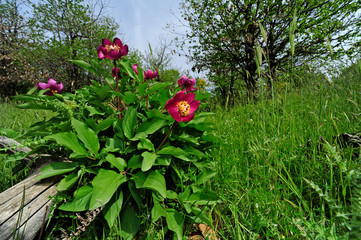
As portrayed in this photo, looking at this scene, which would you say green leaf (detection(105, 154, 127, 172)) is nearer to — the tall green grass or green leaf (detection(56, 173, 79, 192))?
green leaf (detection(56, 173, 79, 192))

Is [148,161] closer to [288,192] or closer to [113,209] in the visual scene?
[113,209]

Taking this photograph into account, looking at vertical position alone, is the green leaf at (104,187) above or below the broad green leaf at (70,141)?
below

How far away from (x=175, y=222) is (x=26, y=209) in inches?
34.0

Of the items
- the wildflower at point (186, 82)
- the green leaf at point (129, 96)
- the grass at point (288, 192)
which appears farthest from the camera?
the wildflower at point (186, 82)

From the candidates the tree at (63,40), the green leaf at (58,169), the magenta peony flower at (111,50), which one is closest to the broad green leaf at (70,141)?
the green leaf at (58,169)

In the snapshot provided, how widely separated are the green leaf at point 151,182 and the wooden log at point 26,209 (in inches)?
17.7

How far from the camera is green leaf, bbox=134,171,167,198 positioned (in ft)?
3.09

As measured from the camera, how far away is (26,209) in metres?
1.01

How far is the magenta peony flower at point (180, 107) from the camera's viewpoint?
3.33 ft

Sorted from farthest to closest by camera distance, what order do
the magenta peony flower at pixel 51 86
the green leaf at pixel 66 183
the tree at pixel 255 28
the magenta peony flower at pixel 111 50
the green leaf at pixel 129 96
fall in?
the tree at pixel 255 28, the magenta peony flower at pixel 51 86, the magenta peony flower at pixel 111 50, the green leaf at pixel 129 96, the green leaf at pixel 66 183

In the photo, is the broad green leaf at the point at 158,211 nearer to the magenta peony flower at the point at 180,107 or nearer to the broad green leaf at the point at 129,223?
the broad green leaf at the point at 129,223

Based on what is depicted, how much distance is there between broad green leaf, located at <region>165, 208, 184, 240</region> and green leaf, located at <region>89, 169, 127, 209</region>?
0.36 meters

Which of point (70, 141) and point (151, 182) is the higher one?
point (70, 141)

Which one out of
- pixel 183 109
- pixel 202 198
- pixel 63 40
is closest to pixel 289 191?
pixel 202 198
